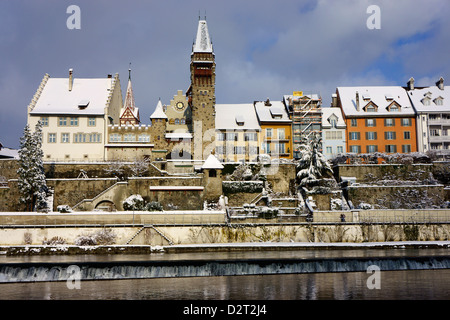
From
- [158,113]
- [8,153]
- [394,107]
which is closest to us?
[158,113]

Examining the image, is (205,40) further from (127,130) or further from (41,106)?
(41,106)

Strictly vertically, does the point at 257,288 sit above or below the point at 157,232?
below

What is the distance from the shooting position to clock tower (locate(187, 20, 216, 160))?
70.0 meters

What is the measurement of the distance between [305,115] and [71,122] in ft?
113

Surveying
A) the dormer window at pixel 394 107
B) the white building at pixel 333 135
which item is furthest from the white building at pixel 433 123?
the white building at pixel 333 135

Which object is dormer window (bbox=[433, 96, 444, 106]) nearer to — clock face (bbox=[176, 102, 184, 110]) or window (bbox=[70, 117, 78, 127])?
clock face (bbox=[176, 102, 184, 110])

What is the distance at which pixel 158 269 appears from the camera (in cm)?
2855

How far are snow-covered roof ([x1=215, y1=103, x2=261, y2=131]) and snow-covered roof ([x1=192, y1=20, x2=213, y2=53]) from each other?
9765mm

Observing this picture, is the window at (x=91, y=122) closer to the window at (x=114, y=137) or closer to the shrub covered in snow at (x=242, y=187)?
the window at (x=114, y=137)

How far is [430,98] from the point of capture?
241 ft

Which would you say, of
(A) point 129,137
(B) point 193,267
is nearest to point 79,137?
(A) point 129,137

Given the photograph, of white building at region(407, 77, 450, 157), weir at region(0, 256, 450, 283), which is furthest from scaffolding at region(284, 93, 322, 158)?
weir at region(0, 256, 450, 283)

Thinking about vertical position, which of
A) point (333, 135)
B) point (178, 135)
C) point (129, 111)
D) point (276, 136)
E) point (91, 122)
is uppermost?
point (129, 111)

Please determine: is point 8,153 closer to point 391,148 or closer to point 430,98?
point 391,148
